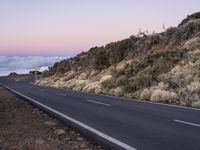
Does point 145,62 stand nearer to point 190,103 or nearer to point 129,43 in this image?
point 190,103

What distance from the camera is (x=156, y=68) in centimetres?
2873

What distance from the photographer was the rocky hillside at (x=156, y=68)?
2145cm

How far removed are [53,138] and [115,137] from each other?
74.6 inches

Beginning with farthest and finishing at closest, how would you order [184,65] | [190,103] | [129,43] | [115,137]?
[129,43] → [184,65] → [190,103] → [115,137]

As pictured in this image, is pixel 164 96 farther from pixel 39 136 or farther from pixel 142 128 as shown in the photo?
pixel 39 136

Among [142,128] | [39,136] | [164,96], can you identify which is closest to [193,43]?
[164,96]

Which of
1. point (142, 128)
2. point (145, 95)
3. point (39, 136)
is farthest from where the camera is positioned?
point (145, 95)

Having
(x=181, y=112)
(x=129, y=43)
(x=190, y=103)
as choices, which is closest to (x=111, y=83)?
(x=190, y=103)

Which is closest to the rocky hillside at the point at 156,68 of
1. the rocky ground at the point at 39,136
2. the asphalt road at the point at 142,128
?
the asphalt road at the point at 142,128

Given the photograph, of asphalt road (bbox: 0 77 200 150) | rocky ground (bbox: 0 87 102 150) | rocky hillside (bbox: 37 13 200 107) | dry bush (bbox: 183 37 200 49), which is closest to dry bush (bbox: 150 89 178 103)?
rocky hillside (bbox: 37 13 200 107)

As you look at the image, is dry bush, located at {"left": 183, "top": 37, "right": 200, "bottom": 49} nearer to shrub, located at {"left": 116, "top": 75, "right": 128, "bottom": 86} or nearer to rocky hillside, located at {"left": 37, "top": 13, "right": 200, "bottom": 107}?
rocky hillside, located at {"left": 37, "top": 13, "right": 200, "bottom": 107}

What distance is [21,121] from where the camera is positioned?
46.4 ft

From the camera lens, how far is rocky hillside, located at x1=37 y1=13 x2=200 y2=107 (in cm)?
2145

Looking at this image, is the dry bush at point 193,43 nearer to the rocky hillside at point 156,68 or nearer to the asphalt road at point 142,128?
the rocky hillside at point 156,68
